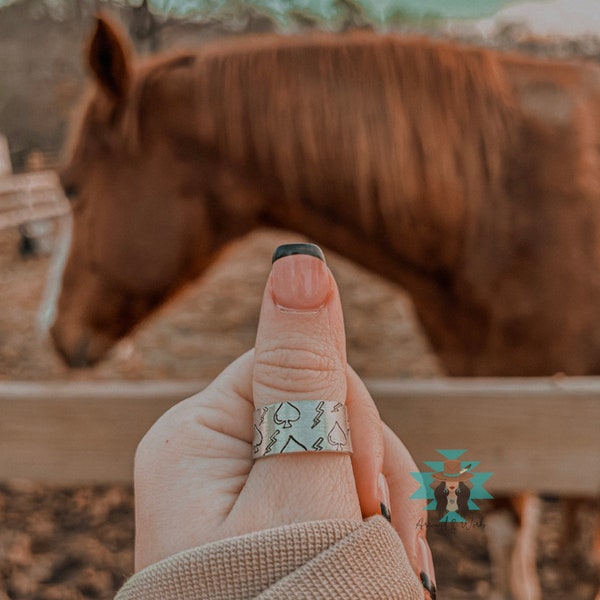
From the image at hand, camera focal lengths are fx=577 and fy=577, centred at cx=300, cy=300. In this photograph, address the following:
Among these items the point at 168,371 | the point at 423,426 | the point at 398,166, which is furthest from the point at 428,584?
the point at 168,371

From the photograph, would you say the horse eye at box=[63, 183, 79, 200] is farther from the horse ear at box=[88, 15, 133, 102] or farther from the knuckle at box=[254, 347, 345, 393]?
the knuckle at box=[254, 347, 345, 393]

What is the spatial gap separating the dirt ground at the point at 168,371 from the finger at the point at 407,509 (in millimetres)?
571

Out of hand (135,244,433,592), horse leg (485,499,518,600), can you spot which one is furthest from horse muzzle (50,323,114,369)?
hand (135,244,433,592)

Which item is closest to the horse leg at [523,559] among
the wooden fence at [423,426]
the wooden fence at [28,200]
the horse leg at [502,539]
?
the horse leg at [502,539]

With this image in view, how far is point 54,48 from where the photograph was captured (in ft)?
21.0

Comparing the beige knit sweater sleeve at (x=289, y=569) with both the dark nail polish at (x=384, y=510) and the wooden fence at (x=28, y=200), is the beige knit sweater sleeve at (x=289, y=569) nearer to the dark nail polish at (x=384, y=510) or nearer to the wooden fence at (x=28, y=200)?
the dark nail polish at (x=384, y=510)

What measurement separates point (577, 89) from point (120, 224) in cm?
118

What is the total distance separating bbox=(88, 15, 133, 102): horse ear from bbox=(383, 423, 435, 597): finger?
4.09 ft

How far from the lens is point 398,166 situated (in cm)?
132

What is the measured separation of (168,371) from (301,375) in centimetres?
288

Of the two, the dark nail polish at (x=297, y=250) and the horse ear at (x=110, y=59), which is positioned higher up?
the horse ear at (x=110, y=59)

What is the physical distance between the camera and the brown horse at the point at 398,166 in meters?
1.32

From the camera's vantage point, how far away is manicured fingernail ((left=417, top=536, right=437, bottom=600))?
0.41 metres

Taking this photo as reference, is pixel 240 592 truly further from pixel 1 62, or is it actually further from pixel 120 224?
pixel 1 62
